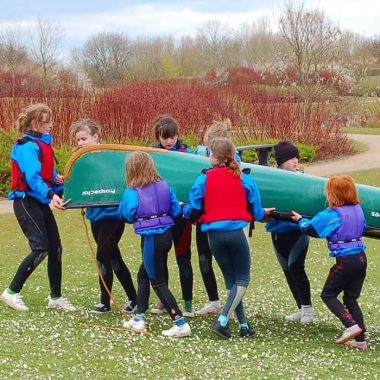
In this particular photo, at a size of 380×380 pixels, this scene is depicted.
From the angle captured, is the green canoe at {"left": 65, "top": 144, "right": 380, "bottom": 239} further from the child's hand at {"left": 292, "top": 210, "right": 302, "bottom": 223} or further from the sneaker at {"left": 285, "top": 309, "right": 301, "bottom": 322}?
the sneaker at {"left": 285, "top": 309, "right": 301, "bottom": 322}

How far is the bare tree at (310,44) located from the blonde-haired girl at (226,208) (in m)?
19.4

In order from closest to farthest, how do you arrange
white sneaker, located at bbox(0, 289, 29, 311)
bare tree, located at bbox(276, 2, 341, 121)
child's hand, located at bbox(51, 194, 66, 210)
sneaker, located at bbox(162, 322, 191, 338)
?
sneaker, located at bbox(162, 322, 191, 338)
child's hand, located at bbox(51, 194, 66, 210)
white sneaker, located at bbox(0, 289, 29, 311)
bare tree, located at bbox(276, 2, 341, 121)

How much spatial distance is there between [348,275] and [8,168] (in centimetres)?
1136

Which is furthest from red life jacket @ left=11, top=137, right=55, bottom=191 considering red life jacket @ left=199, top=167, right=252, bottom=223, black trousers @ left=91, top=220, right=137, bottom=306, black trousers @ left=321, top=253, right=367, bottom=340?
black trousers @ left=321, top=253, right=367, bottom=340

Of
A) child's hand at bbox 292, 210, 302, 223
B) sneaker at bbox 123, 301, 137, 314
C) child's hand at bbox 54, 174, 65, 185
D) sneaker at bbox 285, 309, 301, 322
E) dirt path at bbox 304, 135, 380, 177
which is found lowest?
dirt path at bbox 304, 135, 380, 177

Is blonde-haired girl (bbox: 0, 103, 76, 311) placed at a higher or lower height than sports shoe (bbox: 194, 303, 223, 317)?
higher

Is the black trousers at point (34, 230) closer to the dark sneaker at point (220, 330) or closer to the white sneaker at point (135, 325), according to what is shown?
the white sneaker at point (135, 325)

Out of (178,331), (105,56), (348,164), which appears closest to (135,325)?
(178,331)

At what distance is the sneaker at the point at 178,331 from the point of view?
579 cm

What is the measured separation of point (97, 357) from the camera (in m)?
5.17

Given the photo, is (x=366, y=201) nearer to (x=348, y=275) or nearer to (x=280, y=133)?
(x=348, y=275)

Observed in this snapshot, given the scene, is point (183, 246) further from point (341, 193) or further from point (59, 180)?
point (341, 193)

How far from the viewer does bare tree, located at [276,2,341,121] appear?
25.2m

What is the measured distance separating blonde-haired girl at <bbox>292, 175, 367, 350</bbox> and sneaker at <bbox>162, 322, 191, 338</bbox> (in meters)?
1.13
